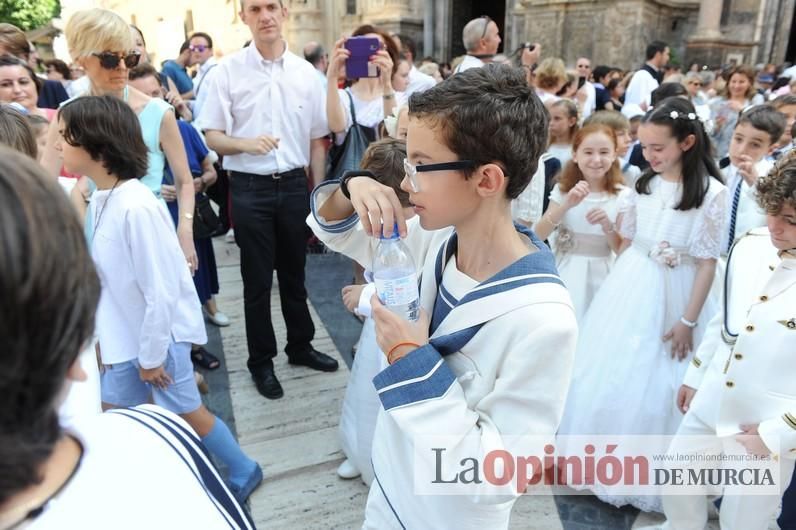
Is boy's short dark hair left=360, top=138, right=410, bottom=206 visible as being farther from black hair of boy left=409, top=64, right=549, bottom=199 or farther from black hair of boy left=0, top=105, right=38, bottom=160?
black hair of boy left=0, top=105, right=38, bottom=160

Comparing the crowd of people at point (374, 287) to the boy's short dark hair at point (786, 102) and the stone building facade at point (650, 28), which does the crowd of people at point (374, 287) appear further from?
the stone building facade at point (650, 28)

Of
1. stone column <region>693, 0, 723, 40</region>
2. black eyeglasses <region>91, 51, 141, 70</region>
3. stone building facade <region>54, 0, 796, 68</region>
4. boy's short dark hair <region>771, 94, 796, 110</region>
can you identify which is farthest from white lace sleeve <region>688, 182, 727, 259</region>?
stone column <region>693, 0, 723, 40</region>

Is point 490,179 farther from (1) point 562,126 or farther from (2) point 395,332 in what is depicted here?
(1) point 562,126

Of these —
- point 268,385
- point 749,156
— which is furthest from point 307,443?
point 749,156

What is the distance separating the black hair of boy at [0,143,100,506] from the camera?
51cm

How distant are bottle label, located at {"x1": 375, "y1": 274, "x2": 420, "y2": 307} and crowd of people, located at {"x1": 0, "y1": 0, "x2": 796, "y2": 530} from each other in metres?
0.05

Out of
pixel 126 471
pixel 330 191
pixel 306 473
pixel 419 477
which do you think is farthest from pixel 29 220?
pixel 306 473

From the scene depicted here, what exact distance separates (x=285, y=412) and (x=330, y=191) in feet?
6.15

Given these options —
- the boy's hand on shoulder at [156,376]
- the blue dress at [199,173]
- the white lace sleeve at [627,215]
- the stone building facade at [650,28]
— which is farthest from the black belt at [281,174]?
the stone building facade at [650,28]

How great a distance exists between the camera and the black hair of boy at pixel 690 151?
2525 millimetres

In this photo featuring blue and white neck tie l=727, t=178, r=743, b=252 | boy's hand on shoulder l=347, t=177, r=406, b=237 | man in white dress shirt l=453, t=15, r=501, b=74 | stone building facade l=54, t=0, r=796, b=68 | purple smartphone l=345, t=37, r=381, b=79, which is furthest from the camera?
stone building facade l=54, t=0, r=796, b=68

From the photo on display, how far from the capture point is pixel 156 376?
2100 millimetres

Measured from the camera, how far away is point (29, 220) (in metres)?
0.52

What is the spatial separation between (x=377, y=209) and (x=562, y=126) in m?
3.08
